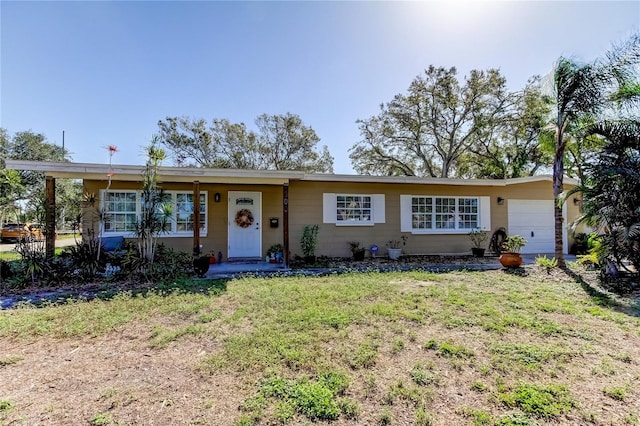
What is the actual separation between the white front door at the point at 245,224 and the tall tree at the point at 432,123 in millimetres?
13506

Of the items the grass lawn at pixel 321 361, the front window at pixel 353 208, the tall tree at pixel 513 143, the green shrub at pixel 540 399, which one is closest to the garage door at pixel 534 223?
the front window at pixel 353 208

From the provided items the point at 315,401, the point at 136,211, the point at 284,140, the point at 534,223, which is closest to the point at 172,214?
the point at 136,211

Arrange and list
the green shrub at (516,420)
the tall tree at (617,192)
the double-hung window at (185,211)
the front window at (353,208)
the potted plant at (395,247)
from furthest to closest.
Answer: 1. the front window at (353,208)
2. the potted plant at (395,247)
3. the double-hung window at (185,211)
4. the tall tree at (617,192)
5. the green shrub at (516,420)

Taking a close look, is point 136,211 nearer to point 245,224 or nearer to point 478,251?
point 245,224

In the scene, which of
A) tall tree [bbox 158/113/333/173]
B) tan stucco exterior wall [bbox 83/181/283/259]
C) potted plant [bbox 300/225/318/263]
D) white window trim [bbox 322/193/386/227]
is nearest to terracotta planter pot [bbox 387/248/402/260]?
white window trim [bbox 322/193/386/227]

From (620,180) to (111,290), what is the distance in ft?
31.8

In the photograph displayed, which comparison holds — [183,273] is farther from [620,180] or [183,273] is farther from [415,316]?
[620,180]

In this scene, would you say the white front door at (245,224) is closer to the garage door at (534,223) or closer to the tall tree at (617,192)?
the tall tree at (617,192)

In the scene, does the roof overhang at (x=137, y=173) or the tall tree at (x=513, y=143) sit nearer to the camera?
the roof overhang at (x=137, y=173)

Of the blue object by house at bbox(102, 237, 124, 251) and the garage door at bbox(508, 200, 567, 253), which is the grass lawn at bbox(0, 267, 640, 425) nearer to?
the blue object by house at bbox(102, 237, 124, 251)

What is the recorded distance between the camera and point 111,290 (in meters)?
5.51

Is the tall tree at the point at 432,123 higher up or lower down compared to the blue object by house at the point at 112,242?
higher up

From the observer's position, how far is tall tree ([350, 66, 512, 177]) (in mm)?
17734

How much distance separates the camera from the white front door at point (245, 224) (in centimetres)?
905
